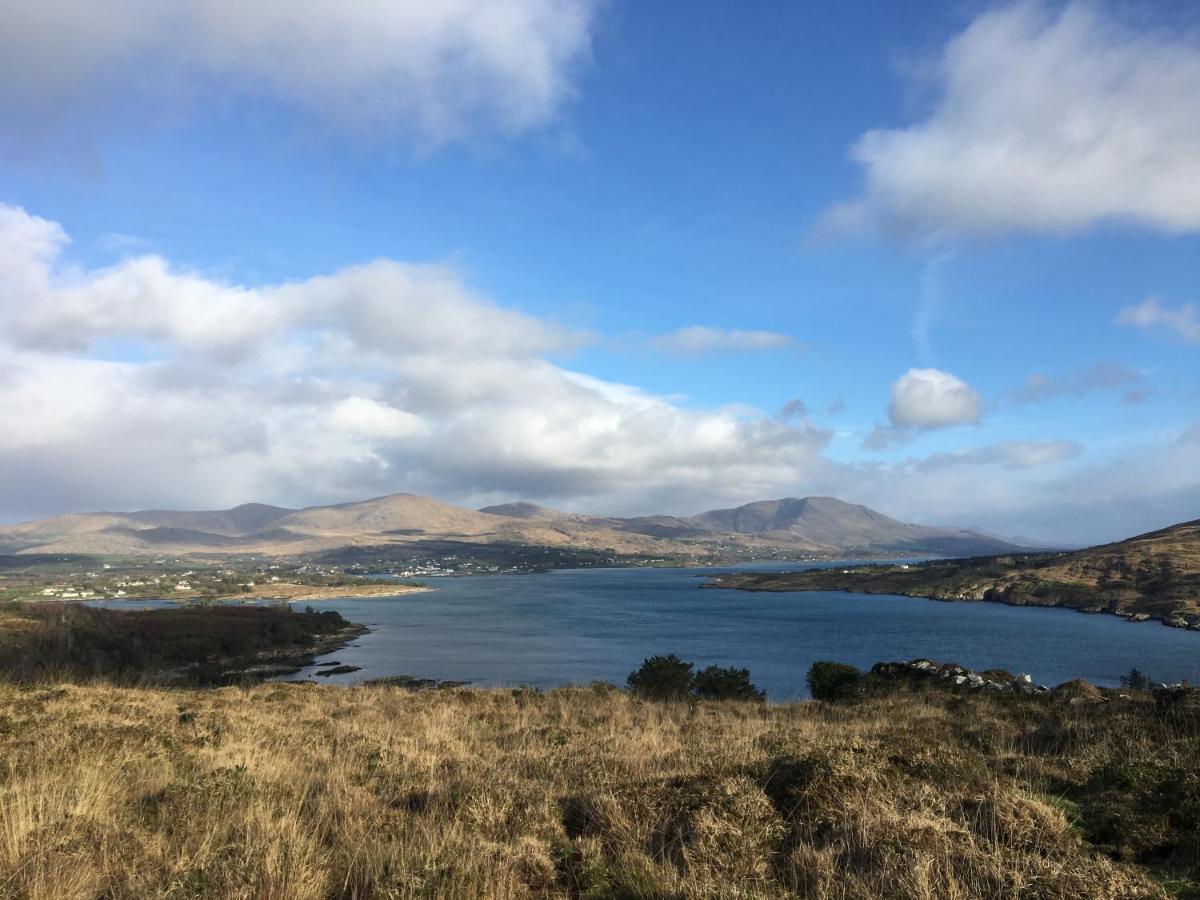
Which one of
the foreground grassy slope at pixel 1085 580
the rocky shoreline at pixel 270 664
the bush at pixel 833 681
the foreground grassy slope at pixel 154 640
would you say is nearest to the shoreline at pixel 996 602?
the foreground grassy slope at pixel 1085 580

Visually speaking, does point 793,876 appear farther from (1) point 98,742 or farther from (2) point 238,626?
(2) point 238,626

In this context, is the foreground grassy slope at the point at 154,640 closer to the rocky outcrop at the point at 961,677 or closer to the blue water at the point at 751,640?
the blue water at the point at 751,640

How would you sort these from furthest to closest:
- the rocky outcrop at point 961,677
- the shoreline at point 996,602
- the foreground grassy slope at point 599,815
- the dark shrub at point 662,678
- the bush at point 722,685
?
the shoreline at point 996,602 → the bush at point 722,685 → the dark shrub at point 662,678 → the rocky outcrop at point 961,677 → the foreground grassy slope at point 599,815

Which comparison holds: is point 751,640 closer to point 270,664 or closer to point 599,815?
point 270,664

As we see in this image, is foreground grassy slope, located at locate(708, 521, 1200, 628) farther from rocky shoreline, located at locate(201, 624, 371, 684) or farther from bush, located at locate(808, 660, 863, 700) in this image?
rocky shoreline, located at locate(201, 624, 371, 684)

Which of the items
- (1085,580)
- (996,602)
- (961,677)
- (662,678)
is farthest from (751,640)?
(1085,580)

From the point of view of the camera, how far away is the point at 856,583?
596 ft

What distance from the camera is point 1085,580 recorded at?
5497 inches

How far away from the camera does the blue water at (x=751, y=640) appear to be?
6359 centimetres

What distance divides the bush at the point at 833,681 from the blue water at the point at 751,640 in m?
14.0

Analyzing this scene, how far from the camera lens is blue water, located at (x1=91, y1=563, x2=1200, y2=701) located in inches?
2504

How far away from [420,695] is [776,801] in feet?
64.9

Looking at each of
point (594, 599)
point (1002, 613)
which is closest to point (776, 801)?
point (1002, 613)

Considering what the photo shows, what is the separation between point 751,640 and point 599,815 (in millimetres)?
80299
